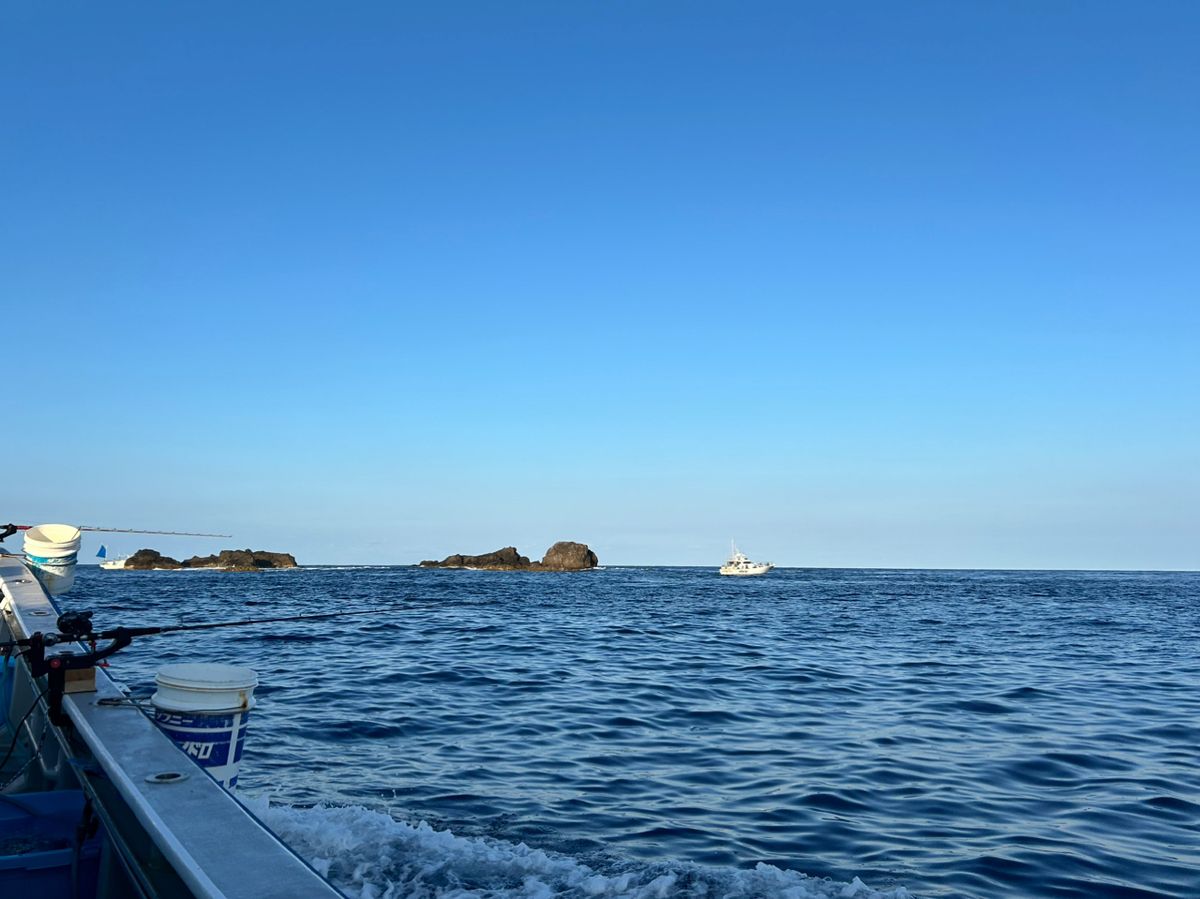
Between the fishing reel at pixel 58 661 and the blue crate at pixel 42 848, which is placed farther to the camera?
the fishing reel at pixel 58 661

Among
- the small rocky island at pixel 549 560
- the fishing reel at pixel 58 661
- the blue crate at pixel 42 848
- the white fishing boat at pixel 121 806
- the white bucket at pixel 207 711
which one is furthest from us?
the small rocky island at pixel 549 560

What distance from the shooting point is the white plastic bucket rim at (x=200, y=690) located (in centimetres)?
490

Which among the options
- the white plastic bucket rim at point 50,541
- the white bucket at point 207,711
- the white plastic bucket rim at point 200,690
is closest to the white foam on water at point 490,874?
the white bucket at point 207,711

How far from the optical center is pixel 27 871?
319cm

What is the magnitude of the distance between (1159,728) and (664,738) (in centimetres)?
773

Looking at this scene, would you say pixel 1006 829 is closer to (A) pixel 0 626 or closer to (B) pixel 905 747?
(B) pixel 905 747

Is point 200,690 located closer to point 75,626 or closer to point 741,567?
point 75,626

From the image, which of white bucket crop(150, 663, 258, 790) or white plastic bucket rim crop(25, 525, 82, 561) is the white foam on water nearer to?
white bucket crop(150, 663, 258, 790)

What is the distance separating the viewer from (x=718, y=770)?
9.43 m

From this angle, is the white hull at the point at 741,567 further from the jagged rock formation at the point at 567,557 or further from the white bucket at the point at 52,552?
the white bucket at the point at 52,552

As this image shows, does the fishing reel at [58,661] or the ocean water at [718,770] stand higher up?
the fishing reel at [58,661]

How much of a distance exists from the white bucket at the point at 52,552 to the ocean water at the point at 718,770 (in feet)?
4.46

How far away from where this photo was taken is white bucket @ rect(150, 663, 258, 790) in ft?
16.0

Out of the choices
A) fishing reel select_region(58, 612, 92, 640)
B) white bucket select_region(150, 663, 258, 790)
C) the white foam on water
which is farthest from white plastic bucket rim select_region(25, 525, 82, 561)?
white bucket select_region(150, 663, 258, 790)
